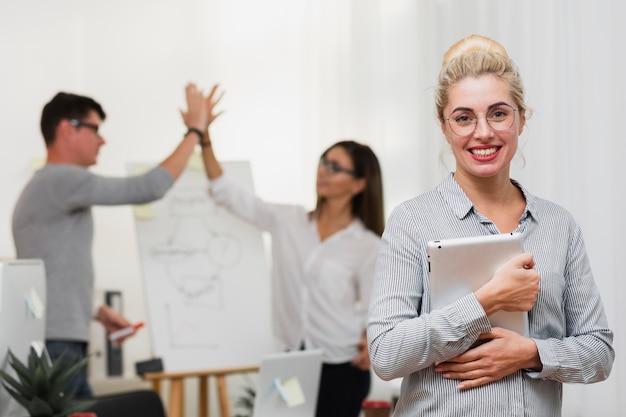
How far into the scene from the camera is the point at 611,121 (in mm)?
2613

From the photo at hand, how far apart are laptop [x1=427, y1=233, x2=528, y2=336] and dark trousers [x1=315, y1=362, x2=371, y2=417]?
240cm

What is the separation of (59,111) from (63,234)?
56 centimetres

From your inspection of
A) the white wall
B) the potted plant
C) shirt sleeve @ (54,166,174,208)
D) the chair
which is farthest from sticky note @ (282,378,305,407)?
the white wall

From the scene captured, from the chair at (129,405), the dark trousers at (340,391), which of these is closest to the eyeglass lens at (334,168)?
the dark trousers at (340,391)

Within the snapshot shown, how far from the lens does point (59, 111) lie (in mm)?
4043

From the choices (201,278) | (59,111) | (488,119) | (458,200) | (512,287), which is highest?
(59,111)

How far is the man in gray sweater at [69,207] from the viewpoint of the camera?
3818mm

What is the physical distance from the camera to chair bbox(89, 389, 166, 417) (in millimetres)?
2924

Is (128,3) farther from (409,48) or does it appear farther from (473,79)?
(473,79)

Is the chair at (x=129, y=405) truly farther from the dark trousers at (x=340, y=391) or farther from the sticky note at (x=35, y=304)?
the dark trousers at (x=340, y=391)

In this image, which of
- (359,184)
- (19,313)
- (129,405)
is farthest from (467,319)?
(359,184)

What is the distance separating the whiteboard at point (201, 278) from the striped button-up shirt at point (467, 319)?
2.86 metres

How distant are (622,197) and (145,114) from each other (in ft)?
12.0

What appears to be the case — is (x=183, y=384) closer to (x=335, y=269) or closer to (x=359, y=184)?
(x=335, y=269)
